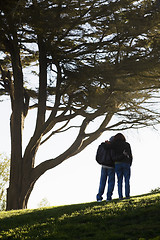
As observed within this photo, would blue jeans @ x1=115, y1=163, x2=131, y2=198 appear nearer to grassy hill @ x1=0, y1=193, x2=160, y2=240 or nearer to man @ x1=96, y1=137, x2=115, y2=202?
man @ x1=96, y1=137, x2=115, y2=202

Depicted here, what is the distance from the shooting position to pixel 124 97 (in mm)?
13242

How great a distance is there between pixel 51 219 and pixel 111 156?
9.65ft

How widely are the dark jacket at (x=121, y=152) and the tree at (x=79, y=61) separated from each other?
125 inches

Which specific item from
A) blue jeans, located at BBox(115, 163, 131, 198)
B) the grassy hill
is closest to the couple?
blue jeans, located at BBox(115, 163, 131, 198)

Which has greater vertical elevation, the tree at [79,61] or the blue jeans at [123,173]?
the tree at [79,61]

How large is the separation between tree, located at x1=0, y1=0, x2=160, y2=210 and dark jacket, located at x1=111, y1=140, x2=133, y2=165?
10.4 ft

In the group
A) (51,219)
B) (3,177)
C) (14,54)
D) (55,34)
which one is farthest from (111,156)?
(3,177)

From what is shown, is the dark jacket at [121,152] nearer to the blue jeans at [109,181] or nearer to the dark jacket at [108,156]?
the dark jacket at [108,156]

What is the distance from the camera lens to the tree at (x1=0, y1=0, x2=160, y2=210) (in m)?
11.6

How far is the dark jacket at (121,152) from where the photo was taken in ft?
31.8

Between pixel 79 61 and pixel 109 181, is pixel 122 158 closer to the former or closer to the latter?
pixel 109 181

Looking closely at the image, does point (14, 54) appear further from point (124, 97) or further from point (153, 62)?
point (153, 62)

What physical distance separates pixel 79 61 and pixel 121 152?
4.54 meters

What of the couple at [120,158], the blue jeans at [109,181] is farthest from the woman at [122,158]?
the blue jeans at [109,181]
